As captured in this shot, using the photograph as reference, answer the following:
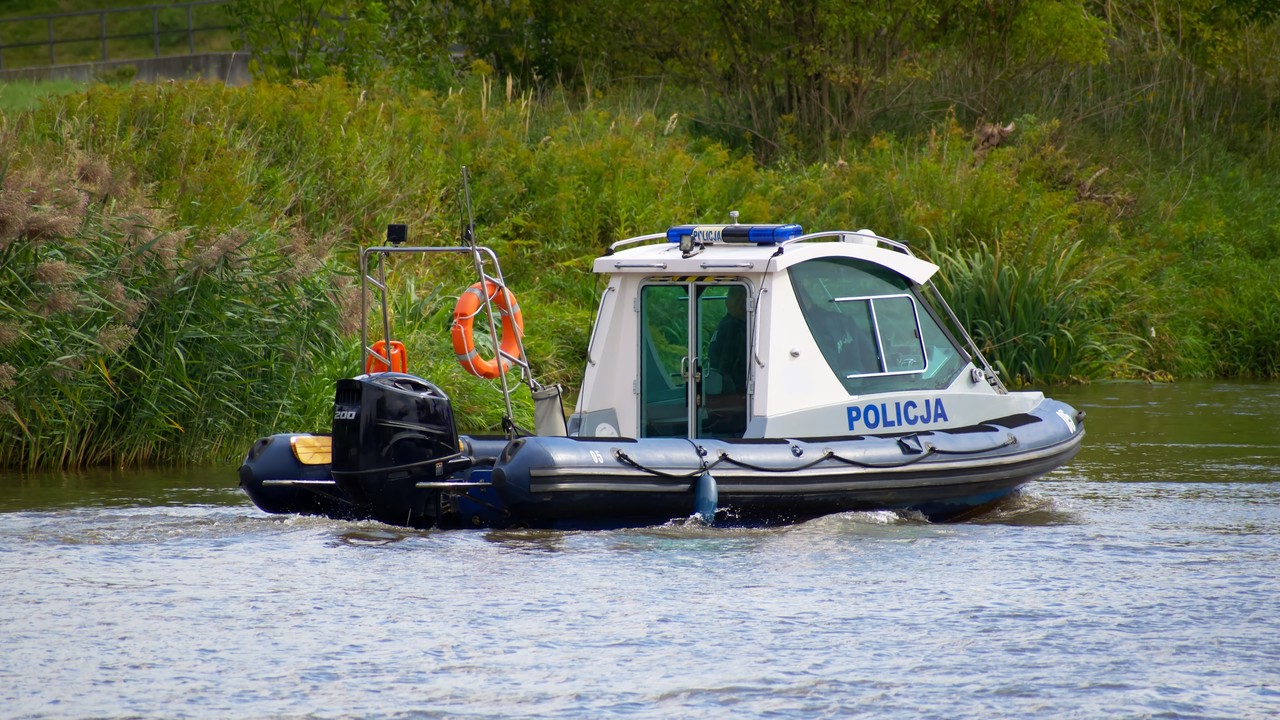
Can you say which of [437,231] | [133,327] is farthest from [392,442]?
[437,231]

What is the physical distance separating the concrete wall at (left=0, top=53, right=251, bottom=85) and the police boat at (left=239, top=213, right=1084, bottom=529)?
864 inches

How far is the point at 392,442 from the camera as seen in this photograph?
28.7 ft

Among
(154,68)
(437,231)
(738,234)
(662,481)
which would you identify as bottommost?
(662,481)

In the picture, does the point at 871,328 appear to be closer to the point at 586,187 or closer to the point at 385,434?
the point at 385,434

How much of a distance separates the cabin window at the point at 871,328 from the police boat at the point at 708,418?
1cm

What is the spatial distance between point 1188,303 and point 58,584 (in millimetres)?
13967

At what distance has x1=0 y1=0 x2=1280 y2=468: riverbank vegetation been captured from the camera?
11555 millimetres

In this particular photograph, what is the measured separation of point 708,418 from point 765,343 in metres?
0.60

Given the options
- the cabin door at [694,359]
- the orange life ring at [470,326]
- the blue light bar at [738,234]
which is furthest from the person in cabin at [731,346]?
the orange life ring at [470,326]

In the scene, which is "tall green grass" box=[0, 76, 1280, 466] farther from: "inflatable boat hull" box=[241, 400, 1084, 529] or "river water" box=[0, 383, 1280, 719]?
"inflatable boat hull" box=[241, 400, 1084, 529]

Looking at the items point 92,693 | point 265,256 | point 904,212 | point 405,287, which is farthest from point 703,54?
point 92,693

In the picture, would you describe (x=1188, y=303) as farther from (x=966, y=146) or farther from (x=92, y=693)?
(x=92, y=693)

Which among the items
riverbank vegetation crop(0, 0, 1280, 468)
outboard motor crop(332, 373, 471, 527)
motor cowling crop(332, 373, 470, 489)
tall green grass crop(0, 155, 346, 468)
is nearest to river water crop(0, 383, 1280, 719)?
outboard motor crop(332, 373, 471, 527)

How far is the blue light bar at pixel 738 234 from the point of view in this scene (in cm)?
967
